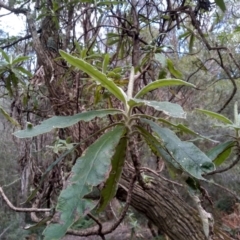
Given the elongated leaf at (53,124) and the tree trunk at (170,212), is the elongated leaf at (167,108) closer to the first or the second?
the elongated leaf at (53,124)

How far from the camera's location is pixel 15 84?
159 cm

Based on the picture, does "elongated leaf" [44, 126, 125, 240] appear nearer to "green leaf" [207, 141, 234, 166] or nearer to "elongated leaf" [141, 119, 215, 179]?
"elongated leaf" [141, 119, 215, 179]

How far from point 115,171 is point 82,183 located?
0.65 feet

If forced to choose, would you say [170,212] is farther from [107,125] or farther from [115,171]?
[115,171]

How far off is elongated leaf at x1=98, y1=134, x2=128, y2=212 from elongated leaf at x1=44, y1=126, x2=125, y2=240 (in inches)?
2.3

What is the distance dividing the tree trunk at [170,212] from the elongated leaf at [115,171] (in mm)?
491

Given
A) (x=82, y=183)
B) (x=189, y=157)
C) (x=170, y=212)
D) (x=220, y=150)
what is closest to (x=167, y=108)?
(x=189, y=157)

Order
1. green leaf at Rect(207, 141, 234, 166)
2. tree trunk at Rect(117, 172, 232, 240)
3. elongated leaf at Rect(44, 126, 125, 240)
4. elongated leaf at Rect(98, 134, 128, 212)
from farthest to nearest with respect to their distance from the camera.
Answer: tree trunk at Rect(117, 172, 232, 240) < green leaf at Rect(207, 141, 234, 166) < elongated leaf at Rect(98, 134, 128, 212) < elongated leaf at Rect(44, 126, 125, 240)

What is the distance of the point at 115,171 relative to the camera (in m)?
0.86

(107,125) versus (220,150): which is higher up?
(107,125)

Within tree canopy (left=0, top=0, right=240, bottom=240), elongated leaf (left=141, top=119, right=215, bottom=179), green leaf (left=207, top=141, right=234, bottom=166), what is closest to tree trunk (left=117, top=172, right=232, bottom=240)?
tree canopy (left=0, top=0, right=240, bottom=240)

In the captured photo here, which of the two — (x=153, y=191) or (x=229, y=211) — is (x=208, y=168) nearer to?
(x=153, y=191)

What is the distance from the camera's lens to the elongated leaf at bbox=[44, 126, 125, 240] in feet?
2.06

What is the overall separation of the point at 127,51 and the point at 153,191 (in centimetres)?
80
